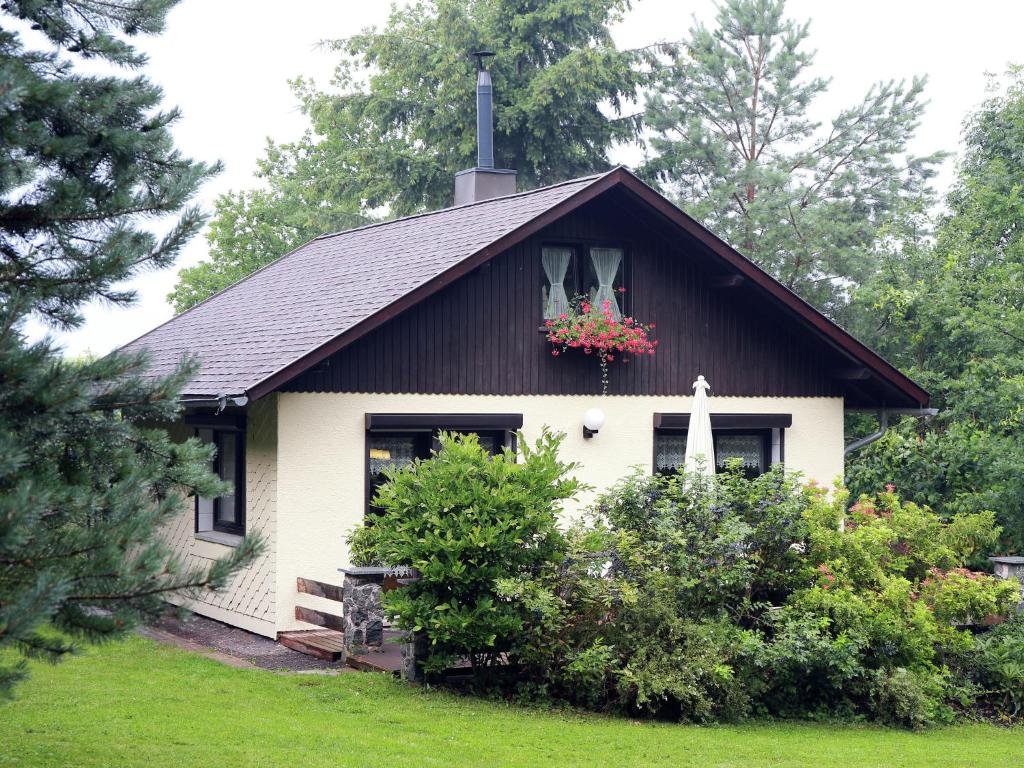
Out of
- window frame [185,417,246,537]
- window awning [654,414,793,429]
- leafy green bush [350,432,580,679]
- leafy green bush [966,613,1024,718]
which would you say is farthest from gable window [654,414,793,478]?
leafy green bush [350,432,580,679]

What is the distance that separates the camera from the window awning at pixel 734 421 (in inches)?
595

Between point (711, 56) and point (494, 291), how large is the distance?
763 inches

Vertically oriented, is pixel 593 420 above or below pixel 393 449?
above

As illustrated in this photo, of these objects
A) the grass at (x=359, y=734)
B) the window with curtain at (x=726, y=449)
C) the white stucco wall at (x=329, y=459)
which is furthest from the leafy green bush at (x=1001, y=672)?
the window with curtain at (x=726, y=449)

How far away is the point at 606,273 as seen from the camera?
49.4 feet

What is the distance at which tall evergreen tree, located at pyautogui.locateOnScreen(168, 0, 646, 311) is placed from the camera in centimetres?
3022

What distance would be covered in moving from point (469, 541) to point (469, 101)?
21.9m

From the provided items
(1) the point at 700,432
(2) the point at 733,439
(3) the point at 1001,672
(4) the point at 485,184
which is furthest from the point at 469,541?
(4) the point at 485,184

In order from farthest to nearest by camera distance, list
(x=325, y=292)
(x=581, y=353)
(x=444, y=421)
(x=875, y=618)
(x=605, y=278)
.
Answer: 1. (x=325, y=292)
2. (x=605, y=278)
3. (x=581, y=353)
4. (x=444, y=421)
5. (x=875, y=618)

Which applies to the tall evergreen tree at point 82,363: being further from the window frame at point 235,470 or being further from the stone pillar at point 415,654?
the window frame at point 235,470

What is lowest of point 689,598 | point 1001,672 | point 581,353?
point 1001,672

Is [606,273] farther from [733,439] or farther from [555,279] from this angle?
[733,439]

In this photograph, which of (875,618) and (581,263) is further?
(581,263)

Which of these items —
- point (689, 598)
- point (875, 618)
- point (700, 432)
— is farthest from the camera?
point (700, 432)
